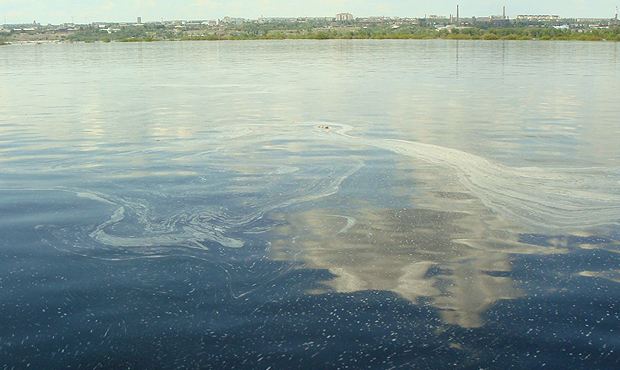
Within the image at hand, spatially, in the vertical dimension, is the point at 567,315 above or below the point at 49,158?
below

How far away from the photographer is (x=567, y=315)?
643 centimetres

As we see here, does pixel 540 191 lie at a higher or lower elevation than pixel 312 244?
higher

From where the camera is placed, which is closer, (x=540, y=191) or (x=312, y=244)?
(x=312, y=244)

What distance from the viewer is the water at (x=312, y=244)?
6012 mm

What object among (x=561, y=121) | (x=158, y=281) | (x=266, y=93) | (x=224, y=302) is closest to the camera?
(x=224, y=302)

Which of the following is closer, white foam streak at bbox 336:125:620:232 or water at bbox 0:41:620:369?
water at bbox 0:41:620:369

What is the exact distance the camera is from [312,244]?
27.4 feet

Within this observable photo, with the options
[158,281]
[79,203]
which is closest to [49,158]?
[79,203]

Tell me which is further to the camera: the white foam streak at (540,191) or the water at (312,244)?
the white foam streak at (540,191)

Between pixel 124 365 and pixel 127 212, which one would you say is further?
pixel 127 212

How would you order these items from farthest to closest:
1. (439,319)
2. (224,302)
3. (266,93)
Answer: (266,93), (224,302), (439,319)

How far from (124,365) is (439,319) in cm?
271

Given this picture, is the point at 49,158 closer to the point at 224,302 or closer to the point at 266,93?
the point at 224,302

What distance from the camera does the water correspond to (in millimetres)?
6012
